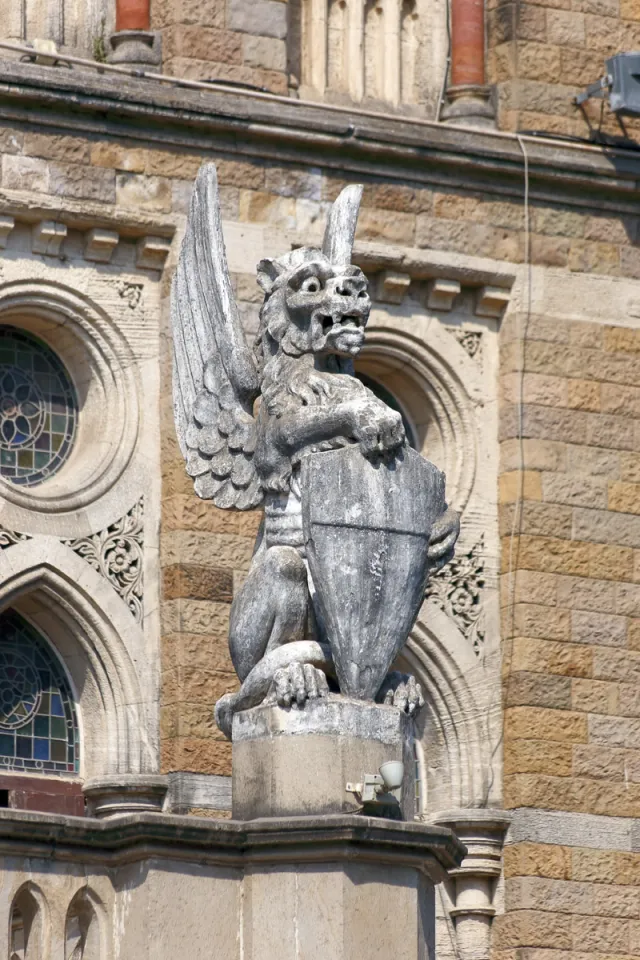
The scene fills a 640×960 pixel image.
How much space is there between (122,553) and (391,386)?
8.26 ft

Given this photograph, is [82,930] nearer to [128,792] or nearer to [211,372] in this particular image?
[211,372]

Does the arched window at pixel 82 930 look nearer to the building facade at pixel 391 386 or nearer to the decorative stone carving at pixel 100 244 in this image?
the building facade at pixel 391 386

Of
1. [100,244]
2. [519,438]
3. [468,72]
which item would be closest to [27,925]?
[100,244]

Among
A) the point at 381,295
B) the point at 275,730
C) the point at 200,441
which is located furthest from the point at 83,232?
the point at 275,730

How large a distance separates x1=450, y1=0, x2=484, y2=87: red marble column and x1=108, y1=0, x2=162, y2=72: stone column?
2312 mm

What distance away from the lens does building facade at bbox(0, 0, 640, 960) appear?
20.7 metres

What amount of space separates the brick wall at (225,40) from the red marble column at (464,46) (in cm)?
144

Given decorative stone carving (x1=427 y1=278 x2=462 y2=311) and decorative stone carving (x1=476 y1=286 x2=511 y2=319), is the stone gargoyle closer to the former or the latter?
decorative stone carving (x1=427 y1=278 x2=462 y2=311)

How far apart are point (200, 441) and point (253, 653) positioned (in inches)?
43.7

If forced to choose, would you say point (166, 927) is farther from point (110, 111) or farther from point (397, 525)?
point (110, 111)

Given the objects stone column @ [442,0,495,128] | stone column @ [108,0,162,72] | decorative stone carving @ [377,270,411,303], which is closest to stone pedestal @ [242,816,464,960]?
decorative stone carving @ [377,270,411,303]

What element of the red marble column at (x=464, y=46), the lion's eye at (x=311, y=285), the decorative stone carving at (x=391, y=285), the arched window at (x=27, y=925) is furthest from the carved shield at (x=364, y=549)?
the red marble column at (x=464, y=46)

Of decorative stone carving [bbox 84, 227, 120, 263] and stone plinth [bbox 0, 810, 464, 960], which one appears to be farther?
decorative stone carving [bbox 84, 227, 120, 263]

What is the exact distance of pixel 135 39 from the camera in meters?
21.5
